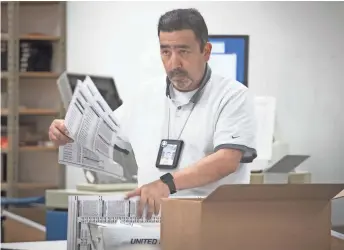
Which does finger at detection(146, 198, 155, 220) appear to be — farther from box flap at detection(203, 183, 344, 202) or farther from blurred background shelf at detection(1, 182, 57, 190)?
blurred background shelf at detection(1, 182, 57, 190)

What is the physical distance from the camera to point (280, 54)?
382 centimetres

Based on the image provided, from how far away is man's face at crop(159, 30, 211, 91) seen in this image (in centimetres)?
179

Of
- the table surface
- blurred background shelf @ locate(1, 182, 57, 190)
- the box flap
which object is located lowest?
blurred background shelf @ locate(1, 182, 57, 190)

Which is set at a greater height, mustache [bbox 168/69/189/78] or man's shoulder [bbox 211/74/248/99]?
mustache [bbox 168/69/189/78]

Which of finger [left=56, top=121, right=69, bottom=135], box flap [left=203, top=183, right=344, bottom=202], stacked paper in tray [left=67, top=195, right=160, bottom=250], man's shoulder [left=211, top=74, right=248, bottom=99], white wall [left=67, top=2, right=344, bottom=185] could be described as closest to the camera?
box flap [left=203, top=183, right=344, bottom=202]

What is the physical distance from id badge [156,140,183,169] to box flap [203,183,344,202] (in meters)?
0.59

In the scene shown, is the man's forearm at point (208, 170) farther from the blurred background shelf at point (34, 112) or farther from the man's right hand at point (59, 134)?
the blurred background shelf at point (34, 112)

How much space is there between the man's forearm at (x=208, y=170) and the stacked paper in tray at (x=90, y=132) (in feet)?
0.80

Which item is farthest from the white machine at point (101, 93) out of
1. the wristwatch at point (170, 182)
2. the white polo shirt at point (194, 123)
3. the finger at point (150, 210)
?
the finger at point (150, 210)

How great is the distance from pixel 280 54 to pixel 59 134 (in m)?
2.39

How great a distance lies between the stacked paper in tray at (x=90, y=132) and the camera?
1.56 metres

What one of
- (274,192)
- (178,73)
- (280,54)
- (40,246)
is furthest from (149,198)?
(280,54)

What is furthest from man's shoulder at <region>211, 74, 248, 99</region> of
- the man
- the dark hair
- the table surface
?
the table surface

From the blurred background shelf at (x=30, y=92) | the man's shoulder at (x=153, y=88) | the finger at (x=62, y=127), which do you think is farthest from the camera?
the blurred background shelf at (x=30, y=92)
